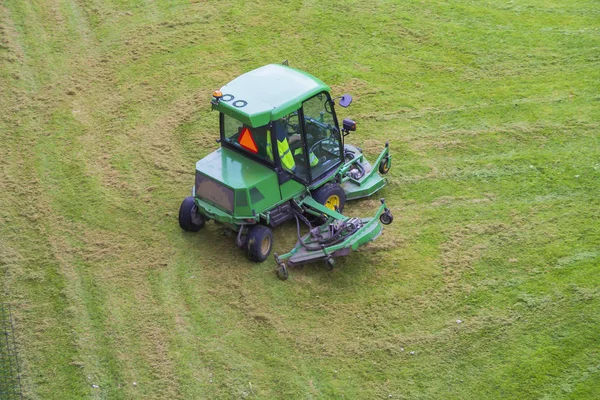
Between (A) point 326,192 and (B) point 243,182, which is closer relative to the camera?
(B) point 243,182

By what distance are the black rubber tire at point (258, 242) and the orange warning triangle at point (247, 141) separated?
114cm

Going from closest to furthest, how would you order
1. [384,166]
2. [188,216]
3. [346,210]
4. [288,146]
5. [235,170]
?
[235,170]
[288,146]
[188,216]
[346,210]
[384,166]

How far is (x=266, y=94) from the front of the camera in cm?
1088

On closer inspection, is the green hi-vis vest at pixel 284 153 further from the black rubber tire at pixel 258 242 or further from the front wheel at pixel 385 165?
the front wheel at pixel 385 165

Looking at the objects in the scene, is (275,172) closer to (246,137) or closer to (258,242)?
(246,137)

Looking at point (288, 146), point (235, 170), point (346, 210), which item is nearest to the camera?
point (235, 170)

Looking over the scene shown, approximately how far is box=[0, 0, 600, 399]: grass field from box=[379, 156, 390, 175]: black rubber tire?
27cm

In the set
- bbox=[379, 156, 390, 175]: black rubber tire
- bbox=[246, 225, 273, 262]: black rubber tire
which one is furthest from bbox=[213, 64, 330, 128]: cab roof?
bbox=[379, 156, 390, 175]: black rubber tire

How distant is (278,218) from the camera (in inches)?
443

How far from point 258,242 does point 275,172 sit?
3.39 feet

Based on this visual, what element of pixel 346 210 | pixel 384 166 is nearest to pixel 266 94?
pixel 346 210

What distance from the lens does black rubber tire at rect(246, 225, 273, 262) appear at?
10.8m

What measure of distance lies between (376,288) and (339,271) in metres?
0.63

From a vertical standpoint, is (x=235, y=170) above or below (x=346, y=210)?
above
